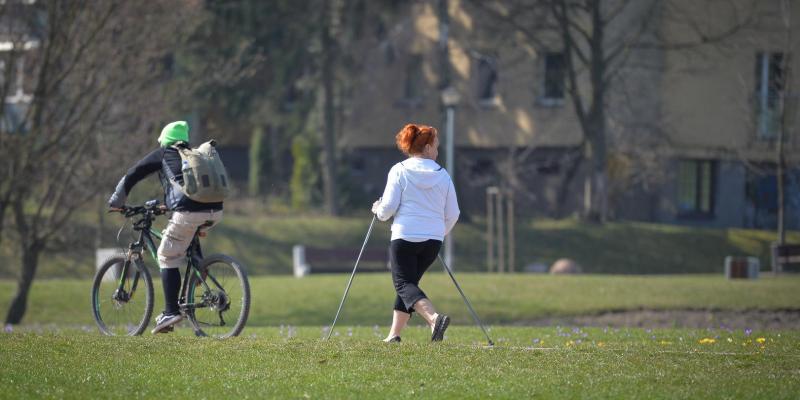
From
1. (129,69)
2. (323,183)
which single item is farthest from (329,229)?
(129,69)

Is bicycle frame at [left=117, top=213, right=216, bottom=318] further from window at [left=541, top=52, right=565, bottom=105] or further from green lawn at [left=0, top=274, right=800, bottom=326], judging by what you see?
window at [left=541, top=52, right=565, bottom=105]

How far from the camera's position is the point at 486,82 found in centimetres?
4688

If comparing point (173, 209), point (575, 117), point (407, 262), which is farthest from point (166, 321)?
point (575, 117)

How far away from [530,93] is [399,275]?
3460 cm

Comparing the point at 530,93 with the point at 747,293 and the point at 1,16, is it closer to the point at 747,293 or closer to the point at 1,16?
the point at 747,293

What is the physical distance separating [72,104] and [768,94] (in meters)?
27.0

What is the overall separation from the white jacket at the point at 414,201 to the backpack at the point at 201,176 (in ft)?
4.45

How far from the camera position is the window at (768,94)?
1566 inches

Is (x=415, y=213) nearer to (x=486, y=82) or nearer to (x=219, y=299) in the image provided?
(x=219, y=299)

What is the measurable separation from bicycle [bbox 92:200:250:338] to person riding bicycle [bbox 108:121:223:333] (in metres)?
0.10

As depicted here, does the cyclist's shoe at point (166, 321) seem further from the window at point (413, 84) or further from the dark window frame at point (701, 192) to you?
the dark window frame at point (701, 192)

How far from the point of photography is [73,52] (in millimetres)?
22016

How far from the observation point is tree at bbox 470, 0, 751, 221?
130 ft

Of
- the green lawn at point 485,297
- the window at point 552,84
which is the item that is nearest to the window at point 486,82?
the window at point 552,84
